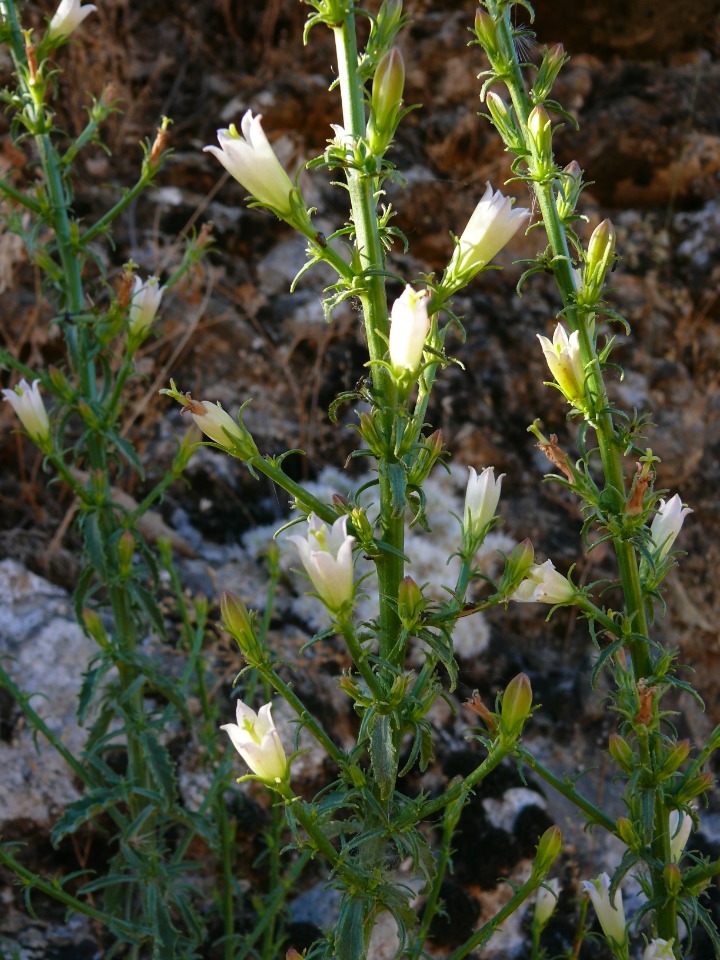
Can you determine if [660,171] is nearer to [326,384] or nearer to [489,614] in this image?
[326,384]

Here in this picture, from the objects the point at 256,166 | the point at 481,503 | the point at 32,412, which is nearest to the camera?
the point at 256,166

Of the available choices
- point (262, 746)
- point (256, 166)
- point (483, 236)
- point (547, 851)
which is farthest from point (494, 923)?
point (256, 166)

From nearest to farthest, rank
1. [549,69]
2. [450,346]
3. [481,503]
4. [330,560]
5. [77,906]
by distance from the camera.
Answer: [330,560], [481,503], [549,69], [77,906], [450,346]

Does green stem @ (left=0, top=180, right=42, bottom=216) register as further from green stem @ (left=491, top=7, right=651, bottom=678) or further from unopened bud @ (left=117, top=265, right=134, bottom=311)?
green stem @ (left=491, top=7, right=651, bottom=678)

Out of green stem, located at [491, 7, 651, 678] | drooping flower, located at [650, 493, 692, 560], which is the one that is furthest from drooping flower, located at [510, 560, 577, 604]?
drooping flower, located at [650, 493, 692, 560]

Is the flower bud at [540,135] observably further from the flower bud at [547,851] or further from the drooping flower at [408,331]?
the flower bud at [547,851]

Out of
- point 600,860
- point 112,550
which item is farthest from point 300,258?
point 600,860

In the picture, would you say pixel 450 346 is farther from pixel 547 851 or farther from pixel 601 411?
pixel 547 851
